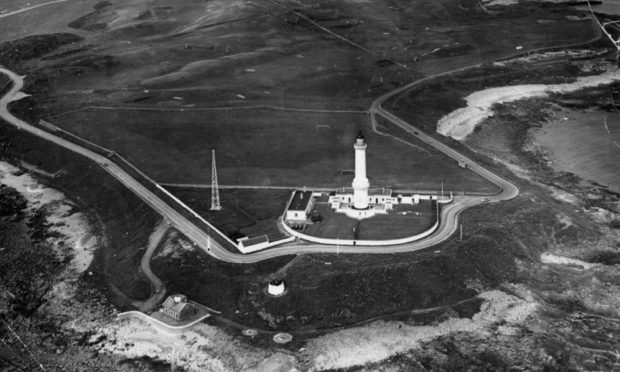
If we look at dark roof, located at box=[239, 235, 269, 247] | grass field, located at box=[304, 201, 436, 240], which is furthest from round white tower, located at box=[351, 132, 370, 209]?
dark roof, located at box=[239, 235, 269, 247]

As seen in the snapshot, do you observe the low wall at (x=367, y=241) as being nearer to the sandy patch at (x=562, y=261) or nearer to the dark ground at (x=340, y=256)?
the dark ground at (x=340, y=256)

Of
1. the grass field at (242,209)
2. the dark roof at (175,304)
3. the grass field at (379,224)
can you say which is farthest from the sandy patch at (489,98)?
the dark roof at (175,304)

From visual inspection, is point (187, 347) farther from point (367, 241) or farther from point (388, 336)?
point (367, 241)

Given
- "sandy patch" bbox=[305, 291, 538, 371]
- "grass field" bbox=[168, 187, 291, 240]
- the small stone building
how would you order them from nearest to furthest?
"sandy patch" bbox=[305, 291, 538, 371] → the small stone building → "grass field" bbox=[168, 187, 291, 240]

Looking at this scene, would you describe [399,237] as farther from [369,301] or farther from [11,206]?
[11,206]

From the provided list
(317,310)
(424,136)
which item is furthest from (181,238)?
(424,136)

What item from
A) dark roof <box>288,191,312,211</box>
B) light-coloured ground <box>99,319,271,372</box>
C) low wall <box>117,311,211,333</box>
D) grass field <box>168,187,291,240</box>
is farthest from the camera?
dark roof <box>288,191,312,211</box>

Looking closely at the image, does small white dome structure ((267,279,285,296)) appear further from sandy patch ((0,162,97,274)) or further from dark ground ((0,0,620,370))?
sandy patch ((0,162,97,274))
